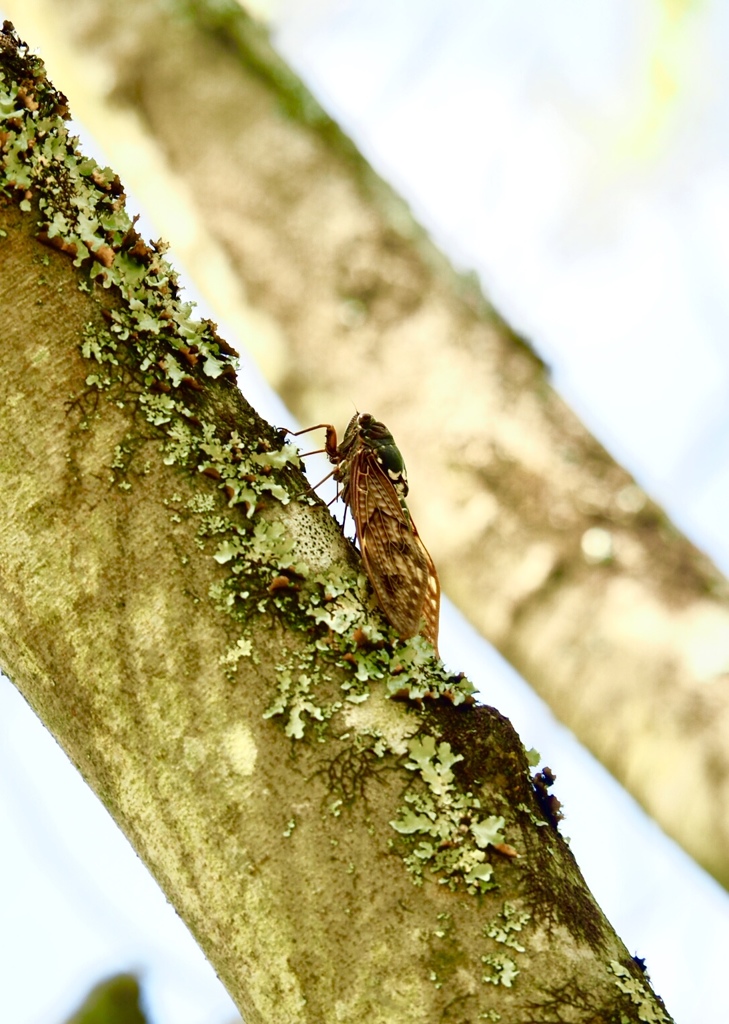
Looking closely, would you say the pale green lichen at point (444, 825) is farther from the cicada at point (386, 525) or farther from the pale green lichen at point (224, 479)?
the cicada at point (386, 525)

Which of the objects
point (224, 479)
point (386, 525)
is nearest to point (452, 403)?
point (386, 525)

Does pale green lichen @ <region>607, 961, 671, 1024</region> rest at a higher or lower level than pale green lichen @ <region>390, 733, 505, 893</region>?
lower

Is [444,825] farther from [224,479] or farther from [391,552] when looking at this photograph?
[391,552]

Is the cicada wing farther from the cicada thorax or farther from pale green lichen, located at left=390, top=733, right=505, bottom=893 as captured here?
pale green lichen, located at left=390, top=733, right=505, bottom=893

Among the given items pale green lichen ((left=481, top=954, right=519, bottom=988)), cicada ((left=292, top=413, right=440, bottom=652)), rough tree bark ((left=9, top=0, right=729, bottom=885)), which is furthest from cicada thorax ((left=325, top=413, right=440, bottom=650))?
pale green lichen ((left=481, top=954, right=519, bottom=988))

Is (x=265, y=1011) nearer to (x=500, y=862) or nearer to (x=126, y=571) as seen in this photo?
(x=500, y=862)

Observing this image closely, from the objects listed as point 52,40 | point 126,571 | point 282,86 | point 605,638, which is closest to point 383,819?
point 126,571

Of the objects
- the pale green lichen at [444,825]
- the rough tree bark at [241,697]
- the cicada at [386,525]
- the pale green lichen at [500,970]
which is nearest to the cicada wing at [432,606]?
the cicada at [386,525]
